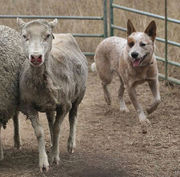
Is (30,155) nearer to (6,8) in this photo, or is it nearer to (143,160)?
(143,160)

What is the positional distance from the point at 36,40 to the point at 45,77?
496mm

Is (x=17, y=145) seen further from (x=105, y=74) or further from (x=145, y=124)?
(x=105, y=74)

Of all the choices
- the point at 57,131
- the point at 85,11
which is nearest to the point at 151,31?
the point at 57,131

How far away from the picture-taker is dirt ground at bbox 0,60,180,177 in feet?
20.0

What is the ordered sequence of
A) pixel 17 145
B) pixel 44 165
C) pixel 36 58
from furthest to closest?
pixel 17 145, pixel 44 165, pixel 36 58

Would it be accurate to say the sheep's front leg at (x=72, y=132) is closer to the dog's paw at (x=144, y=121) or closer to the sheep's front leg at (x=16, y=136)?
the sheep's front leg at (x=16, y=136)

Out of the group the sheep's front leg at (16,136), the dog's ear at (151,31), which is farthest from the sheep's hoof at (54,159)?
the dog's ear at (151,31)

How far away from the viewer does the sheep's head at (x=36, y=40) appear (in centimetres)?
536

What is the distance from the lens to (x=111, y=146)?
6.92m

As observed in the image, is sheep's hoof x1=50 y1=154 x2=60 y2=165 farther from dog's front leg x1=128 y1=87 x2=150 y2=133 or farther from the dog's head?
the dog's head

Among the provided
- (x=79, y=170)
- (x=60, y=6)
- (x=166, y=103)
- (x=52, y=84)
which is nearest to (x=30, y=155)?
(x=79, y=170)

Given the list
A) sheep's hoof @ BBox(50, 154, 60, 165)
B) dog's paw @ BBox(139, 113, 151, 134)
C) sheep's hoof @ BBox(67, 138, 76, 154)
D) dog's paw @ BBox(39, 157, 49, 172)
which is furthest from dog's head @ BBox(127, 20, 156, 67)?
dog's paw @ BBox(39, 157, 49, 172)

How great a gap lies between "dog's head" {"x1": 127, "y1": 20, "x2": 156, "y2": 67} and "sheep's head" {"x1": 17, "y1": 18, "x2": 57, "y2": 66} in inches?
74.9

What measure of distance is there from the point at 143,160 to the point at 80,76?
1.25m
